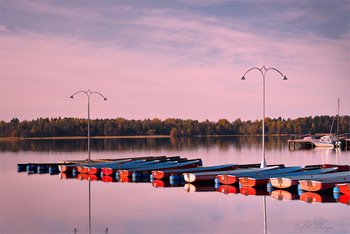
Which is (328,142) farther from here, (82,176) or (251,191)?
(251,191)

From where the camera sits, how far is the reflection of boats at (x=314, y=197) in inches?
1122

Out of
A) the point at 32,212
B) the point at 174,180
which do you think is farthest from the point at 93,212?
the point at 174,180

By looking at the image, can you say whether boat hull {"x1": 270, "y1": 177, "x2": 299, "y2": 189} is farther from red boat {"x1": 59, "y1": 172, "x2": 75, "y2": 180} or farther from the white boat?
the white boat

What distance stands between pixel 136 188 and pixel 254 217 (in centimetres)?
1435

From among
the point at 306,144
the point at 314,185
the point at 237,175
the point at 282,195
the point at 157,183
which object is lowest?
the point at 306,144

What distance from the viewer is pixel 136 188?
36.0m

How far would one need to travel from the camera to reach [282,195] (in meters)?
30.7

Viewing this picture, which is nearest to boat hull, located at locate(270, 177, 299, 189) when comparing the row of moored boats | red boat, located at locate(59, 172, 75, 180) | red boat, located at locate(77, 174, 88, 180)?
the row of moored boats

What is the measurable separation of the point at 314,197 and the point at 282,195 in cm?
214

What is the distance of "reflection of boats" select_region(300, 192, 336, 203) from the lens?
2850cm

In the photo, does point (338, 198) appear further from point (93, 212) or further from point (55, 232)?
point (55, 232)

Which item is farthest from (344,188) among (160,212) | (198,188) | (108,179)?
(108,179)

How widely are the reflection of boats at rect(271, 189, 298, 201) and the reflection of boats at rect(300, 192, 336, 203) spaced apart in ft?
1.92

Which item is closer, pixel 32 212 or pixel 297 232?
pixel 297 232
